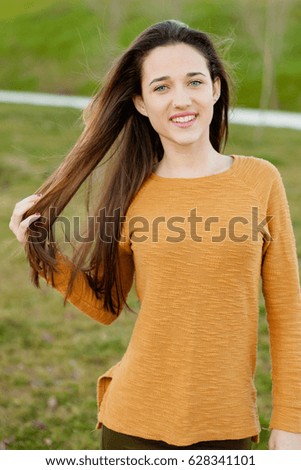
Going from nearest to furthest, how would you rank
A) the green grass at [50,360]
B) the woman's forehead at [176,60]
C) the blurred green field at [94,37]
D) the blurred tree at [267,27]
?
1. the woman's forehead at [176,60]
2. the green grass at [50,360]
3. the blurred tree at [267,27]
4. the blurred green field at [94,37]

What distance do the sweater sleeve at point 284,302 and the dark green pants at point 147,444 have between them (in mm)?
122

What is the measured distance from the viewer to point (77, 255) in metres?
2.16

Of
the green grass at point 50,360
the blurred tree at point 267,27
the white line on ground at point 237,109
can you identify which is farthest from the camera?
the white line on ground at point 237,109

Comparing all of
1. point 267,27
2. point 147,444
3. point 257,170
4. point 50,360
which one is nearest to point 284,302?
point 257,170

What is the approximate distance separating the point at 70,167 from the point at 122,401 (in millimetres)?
752

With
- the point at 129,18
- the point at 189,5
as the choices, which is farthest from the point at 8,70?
the point at 189,5

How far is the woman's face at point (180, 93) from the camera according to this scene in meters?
1.94

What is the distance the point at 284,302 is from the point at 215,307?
0.62 feet

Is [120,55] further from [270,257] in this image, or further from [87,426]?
[87,426]

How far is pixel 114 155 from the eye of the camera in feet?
7.40

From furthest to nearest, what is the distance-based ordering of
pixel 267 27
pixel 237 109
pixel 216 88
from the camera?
pixel 267 27, pixel 237 109, pixel 216 88

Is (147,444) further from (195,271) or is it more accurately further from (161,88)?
(161,88)

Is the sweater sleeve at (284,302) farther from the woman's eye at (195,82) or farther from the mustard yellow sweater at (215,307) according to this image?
the woman's eye at (195,82)

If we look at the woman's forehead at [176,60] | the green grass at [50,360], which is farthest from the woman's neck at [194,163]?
the green grass at [50,360]
